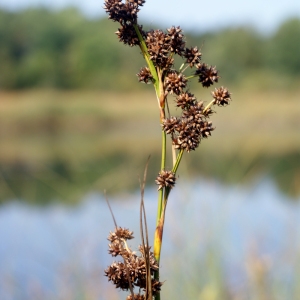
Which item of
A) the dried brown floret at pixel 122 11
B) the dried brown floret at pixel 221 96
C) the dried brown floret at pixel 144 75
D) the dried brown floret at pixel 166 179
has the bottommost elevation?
the dried brown floret at pixel 166 179

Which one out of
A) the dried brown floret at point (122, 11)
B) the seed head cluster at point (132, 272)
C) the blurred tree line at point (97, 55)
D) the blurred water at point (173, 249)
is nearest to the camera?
the seed head cluster at point (132, 272)

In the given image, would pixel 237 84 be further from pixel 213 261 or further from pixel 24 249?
pixel 213 261

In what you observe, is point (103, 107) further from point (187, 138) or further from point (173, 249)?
point (187, 138)

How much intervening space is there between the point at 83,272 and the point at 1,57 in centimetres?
3696

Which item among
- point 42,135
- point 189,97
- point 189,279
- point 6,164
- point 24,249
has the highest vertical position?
point 42,135

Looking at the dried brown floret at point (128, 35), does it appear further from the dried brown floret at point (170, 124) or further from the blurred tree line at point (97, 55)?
the blurred tree line at point (97, 55)

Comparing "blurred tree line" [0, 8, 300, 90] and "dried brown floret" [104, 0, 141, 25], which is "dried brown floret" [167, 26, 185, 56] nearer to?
"dried brown floret" [104, 0, 141, 25]

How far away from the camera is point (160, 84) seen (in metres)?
0.81

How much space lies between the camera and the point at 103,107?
30078 mm

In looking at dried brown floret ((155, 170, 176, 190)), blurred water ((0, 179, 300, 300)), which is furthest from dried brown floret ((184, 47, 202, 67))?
blurred water ((0, 179, 300, 300))

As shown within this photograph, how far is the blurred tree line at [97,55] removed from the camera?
37.1 meters

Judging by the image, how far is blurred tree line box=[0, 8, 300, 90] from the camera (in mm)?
37125

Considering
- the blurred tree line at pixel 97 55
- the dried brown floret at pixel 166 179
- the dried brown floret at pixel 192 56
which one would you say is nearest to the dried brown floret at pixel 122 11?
the dried brown floret at pixel 192 56

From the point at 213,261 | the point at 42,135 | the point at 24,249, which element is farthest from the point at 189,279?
the point at 42,135
